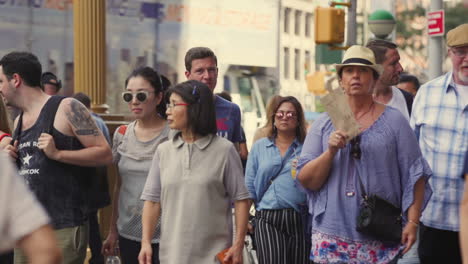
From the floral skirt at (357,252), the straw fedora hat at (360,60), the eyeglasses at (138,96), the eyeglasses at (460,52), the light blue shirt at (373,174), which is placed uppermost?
the eyeglasses at (460,52)

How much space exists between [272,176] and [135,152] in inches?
60.4

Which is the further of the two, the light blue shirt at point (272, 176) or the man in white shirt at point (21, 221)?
the light blue shirt at point (272, 176)

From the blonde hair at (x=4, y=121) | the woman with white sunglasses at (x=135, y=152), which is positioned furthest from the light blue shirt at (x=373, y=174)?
the blonde hair at (x=4, y=121)

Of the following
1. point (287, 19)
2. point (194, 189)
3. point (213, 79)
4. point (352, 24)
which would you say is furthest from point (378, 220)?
point (287, 19)

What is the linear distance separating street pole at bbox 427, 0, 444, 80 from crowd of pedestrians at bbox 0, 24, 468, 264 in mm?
9994

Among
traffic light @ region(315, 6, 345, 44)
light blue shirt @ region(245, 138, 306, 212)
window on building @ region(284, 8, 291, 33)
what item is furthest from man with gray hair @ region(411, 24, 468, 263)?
window on building @ region(284, 8, 291, 33)

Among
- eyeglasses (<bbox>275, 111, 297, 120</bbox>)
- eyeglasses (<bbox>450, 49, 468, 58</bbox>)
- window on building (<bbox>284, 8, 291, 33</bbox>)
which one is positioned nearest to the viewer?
eyeglasses (<bbox>450, 49, 468, 58</bbox>)

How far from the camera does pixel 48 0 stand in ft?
59.5

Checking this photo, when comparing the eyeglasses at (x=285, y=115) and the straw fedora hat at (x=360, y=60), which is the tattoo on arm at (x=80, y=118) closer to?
the straw fedora hat at (x=360, y=60)

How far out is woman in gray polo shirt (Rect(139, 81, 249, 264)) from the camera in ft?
19.4

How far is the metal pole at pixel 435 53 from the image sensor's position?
1727 centimetres

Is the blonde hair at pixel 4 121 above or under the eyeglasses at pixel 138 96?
under

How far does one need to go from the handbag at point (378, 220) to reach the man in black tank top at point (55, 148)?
5.46ft

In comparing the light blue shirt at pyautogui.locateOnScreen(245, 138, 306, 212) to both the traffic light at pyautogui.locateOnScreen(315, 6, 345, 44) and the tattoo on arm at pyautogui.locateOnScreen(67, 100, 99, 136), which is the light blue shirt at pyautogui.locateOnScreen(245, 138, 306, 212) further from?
the traffic light at pyautogui.locateOnScreen(315, 6, 345, 44)
